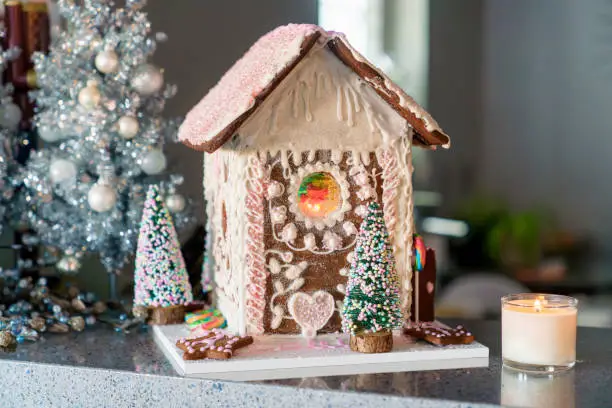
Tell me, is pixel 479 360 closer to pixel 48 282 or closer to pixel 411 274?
pixel 411 274

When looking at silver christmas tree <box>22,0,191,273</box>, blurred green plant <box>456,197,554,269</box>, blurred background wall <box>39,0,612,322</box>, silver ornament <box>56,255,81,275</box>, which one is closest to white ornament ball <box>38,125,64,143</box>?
silver christmas tree <box>22,0,191,273</box>

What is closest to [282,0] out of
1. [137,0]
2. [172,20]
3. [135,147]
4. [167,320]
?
[172,20]

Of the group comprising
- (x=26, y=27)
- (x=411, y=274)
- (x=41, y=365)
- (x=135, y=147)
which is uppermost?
(x=26, y=27)

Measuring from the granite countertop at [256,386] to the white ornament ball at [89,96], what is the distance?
53 cm

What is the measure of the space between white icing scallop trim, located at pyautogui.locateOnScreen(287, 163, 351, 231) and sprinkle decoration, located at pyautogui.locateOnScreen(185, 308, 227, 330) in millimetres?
276

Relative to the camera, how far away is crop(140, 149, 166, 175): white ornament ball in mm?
1872

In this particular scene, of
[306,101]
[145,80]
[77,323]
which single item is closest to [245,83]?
[306,101]

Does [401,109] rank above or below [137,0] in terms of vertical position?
below

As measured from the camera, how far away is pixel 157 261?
1703mm

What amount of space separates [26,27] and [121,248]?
1.94 feet

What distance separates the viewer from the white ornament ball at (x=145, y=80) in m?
1.86

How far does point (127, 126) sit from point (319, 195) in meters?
0.54

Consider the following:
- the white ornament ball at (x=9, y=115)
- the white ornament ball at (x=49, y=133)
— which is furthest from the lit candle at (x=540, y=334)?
the white ornament ball at (x=9, y=115)

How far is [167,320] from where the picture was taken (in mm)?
1733
